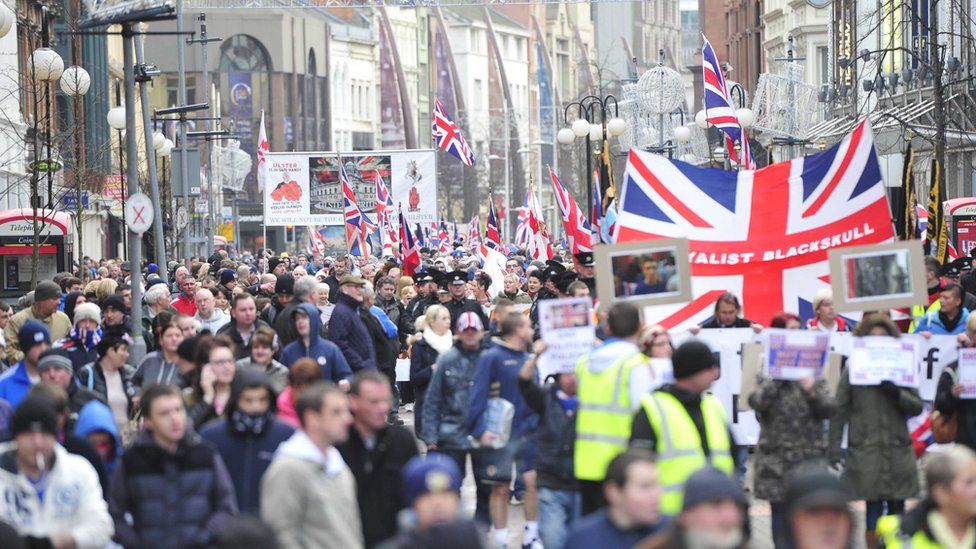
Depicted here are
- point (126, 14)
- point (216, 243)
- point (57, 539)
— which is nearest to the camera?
point (57, 539)

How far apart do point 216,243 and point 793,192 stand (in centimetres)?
4870

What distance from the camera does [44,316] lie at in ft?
53.7

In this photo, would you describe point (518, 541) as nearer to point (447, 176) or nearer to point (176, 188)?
point (176, 188)

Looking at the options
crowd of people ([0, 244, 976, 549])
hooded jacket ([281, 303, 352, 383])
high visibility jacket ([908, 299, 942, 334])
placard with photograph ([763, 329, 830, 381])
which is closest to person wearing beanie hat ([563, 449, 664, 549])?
crowd of people ([0, 244, 976, 549])

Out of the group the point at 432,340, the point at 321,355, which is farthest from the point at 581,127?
the point at 321,355

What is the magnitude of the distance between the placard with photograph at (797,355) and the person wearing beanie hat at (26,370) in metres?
4.20

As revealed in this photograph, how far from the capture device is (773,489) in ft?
35.7

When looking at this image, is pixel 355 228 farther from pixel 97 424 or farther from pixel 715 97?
pixel 97 424

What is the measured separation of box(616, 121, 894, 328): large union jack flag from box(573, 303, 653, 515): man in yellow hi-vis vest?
4.46 metres

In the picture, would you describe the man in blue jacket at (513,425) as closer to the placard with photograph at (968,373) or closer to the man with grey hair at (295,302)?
the placard with photograph at (968,373)

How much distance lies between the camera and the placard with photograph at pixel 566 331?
10945mm

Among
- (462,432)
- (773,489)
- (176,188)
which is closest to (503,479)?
(462,432)

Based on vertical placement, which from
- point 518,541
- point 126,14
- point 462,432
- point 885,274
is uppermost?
point 126,14

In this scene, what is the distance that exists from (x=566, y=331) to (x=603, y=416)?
113 centimetres
